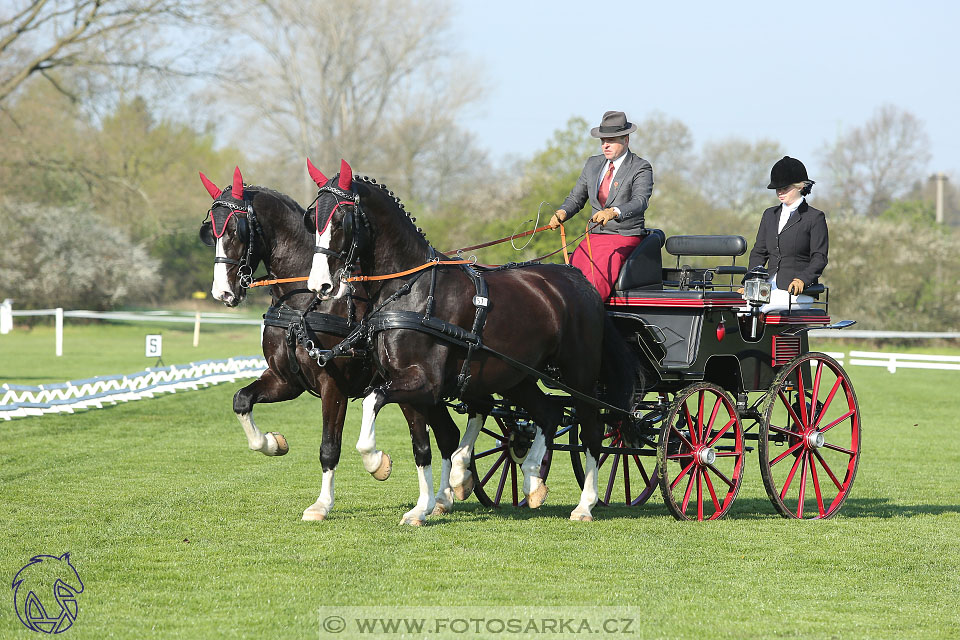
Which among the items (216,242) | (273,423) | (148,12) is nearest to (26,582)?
(216,242)

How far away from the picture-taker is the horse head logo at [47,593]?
4883 millimetres

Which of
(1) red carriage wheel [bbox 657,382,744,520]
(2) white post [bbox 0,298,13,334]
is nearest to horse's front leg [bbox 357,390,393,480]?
(1) red carriage wheel [bbox 657,382,744,520]

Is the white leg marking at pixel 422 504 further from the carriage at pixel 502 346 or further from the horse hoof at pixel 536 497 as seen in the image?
the horse hoof at pixel 536 497

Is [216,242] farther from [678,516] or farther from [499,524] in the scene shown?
[678,516]

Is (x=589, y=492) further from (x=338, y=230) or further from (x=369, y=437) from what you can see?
(x=338, y=230)

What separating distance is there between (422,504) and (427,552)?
997 mm

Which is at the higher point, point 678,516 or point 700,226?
point 700,226

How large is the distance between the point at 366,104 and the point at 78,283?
1396 centimetres

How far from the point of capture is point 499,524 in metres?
7.47

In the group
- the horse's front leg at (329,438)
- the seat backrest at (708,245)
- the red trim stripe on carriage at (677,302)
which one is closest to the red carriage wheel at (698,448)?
the red trim stripe on carriage at (677,302)

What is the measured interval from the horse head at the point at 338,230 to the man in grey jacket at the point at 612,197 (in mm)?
1664

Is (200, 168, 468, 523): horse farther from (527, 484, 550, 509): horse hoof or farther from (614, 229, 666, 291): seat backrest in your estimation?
(614, 229, 666, 291): seat backrest

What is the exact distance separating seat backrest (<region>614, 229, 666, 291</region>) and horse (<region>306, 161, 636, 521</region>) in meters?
0.32

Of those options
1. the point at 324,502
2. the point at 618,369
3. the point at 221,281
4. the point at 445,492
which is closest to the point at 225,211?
the point at 221,281
